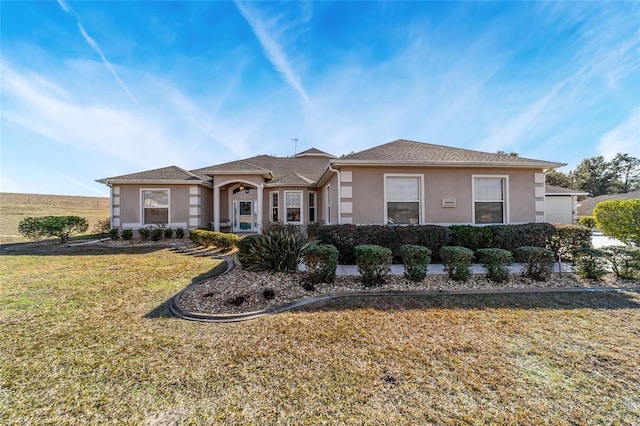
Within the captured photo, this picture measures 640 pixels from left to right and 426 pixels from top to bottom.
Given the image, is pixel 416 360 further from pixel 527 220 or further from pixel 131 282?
pixel 527 220

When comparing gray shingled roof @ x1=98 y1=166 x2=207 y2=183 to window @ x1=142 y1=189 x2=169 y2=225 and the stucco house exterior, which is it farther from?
the stucco house exterior

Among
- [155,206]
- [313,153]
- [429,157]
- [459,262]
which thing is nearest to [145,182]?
[155,206]

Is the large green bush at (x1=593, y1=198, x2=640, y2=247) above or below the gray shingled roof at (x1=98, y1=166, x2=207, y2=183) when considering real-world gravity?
below

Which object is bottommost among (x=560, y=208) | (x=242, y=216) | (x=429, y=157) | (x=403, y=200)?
(x=242, y=216)

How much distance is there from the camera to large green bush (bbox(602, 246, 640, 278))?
19.1ft

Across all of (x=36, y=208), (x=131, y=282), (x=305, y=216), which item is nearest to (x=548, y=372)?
(x=131, y=282)

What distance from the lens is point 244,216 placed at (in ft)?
50.9

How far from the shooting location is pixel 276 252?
6.10 m

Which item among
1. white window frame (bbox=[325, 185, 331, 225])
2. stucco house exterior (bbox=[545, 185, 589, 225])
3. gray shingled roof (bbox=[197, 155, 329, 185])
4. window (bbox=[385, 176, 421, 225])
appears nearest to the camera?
window (bbox=[385, 176, 421, 225])

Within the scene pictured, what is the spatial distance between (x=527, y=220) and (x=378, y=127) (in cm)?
816

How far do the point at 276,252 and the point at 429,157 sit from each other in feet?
21.5

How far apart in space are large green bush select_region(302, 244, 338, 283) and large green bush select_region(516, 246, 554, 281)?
15.4ft

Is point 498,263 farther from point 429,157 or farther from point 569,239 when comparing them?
point 429,157

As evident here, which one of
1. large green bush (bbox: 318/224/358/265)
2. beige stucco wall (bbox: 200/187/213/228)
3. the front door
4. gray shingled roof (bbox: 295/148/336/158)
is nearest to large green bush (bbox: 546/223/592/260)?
large green bush (bbox: 318/224/358/265)
